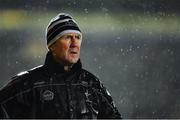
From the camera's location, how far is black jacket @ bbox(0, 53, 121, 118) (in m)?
2.01

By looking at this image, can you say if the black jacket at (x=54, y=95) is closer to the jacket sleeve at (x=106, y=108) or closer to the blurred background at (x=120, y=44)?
the jacket sleeve at (x=106, y=108)

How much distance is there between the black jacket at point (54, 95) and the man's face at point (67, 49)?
0.10ft

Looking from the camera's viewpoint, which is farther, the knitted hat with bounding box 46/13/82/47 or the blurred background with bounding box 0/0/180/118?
the blurred background with bounding box 0/0/180/118

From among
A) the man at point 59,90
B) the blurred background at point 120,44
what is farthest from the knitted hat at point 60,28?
the blurred background at point 120,44

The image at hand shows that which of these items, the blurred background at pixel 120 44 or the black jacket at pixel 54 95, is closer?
the black jacket at pixel 54 95

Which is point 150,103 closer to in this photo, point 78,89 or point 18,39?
point 18,39

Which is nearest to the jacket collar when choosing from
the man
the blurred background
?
the man

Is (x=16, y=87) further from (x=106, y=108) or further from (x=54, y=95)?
(x=106, y=108)

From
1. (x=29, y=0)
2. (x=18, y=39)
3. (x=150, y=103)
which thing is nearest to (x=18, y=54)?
(x=18, y=39)

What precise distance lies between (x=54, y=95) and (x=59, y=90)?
0.03 metres

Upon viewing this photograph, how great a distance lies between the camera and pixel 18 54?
5887 mm

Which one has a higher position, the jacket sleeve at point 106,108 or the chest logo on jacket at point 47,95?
the chest logo on jacket at point 47,95

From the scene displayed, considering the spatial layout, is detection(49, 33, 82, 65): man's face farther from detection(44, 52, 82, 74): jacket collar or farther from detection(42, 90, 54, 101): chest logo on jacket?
detection(42, 90, 54, 101): chest logo on jacket

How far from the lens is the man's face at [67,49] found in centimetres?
205
